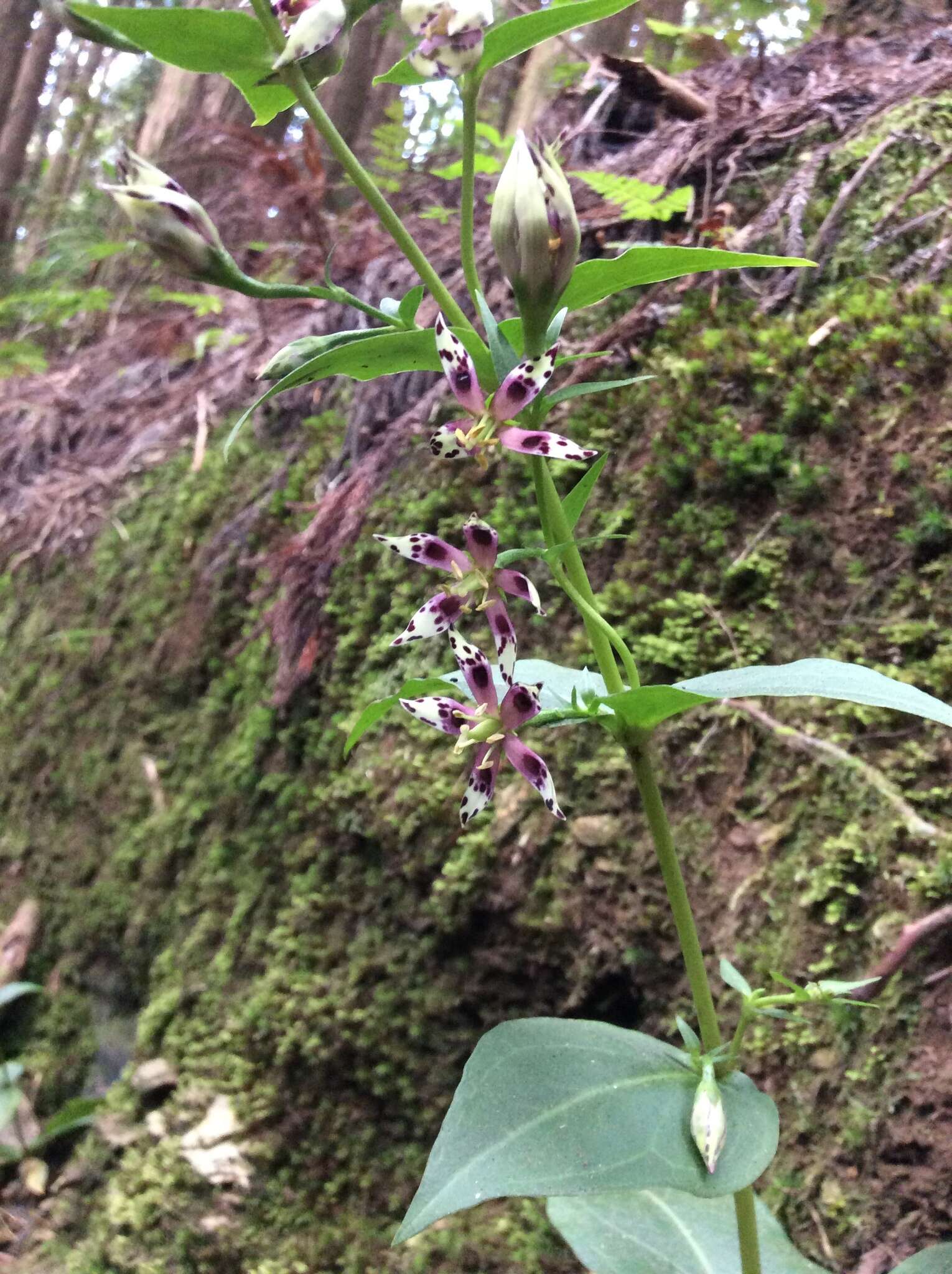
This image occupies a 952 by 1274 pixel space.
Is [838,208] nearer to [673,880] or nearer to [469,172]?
[469,172]

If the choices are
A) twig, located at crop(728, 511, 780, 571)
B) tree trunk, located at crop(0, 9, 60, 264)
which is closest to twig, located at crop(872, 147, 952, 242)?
twig, located at crop(728, 511, 780, 571)

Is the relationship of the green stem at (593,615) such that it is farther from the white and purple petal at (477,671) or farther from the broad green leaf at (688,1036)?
the broad green leaf at (688,1036)

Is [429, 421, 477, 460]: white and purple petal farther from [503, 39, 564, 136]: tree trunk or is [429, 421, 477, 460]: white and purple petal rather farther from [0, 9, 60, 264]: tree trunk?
[0, 9, 60, 264]: tree trunk

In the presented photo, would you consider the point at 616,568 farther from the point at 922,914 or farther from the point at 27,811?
the point at 27,811

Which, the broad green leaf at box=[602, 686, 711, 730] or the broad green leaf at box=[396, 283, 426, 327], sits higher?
the broad green leaf at box=[396, 283, 426, 327]

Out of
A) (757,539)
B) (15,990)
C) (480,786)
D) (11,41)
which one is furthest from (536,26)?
(11,41)

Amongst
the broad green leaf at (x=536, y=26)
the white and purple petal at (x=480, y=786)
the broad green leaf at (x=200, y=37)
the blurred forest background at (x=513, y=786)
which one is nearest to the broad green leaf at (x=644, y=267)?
the broad green leaf at (x=536, y=26)
